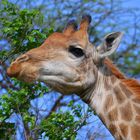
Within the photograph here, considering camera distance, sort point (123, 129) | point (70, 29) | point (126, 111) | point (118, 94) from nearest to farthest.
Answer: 1. point (123, 129)
2. point (126, 111)
3. point (118, 94)
4. point (70, 29)

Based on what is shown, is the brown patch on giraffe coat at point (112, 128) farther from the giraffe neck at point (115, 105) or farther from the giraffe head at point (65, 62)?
the giraffe head at point (65, 62)

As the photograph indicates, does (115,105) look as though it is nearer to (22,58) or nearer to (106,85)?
(106,85)

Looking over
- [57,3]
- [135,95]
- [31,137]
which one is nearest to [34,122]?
[31,137]

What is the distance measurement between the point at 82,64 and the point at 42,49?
0.59 meters

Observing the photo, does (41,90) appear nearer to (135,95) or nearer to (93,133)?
(93,133)

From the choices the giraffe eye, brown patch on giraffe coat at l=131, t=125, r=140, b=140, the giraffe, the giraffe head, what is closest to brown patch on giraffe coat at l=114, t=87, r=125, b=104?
the giraffe

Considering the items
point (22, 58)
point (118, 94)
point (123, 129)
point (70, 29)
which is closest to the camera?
point (22, 58)

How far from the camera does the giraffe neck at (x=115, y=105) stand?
9078 mm

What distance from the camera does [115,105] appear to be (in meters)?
9.26

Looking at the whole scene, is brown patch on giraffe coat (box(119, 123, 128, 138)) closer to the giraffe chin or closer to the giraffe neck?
the giraffe neck

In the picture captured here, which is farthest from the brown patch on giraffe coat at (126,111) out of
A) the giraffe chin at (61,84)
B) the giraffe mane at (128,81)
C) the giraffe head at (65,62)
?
the giraffe chin at (61,84)

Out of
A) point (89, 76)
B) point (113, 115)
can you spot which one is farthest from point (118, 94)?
point (89, 76)

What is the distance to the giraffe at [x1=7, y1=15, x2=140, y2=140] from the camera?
902 centimetres

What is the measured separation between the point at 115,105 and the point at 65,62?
36.1 inches
